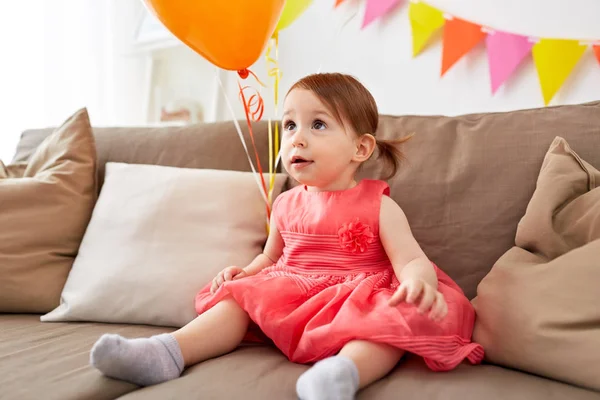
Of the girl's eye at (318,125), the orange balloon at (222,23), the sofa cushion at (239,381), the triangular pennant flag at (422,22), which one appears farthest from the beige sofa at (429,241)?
the triangular pennant flag at (422,22)

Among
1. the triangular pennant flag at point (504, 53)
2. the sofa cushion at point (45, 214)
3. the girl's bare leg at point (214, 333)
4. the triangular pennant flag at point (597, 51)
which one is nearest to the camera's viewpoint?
the girl's bare leg at point (214, 333)

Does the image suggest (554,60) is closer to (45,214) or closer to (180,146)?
(180,146)

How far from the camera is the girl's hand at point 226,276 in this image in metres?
1.17

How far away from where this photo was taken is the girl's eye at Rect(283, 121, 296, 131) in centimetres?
124

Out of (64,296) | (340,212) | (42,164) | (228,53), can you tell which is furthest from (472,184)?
(42,164)

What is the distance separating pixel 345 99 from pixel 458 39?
2.43 ft

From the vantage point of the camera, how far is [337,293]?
1.03 m

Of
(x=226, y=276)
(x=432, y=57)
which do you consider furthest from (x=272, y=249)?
(x=432, y=57)

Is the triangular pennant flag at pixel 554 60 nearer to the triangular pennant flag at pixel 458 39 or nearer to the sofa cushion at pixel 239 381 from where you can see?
the triangular pennant flag at pixel 458 39

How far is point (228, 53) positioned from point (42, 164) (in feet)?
2.26

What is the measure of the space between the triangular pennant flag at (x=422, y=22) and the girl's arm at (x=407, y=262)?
2.76 feet

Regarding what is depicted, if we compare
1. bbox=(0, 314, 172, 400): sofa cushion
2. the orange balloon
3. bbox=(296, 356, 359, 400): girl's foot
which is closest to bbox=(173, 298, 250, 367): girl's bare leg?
bbox=(0, 314, 172, 400): sofa cushion

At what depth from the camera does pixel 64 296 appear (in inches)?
52.5

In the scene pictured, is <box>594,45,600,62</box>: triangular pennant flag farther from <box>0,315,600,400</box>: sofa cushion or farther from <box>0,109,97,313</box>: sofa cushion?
<box>0,109,97,313</box>: sofa cushion
